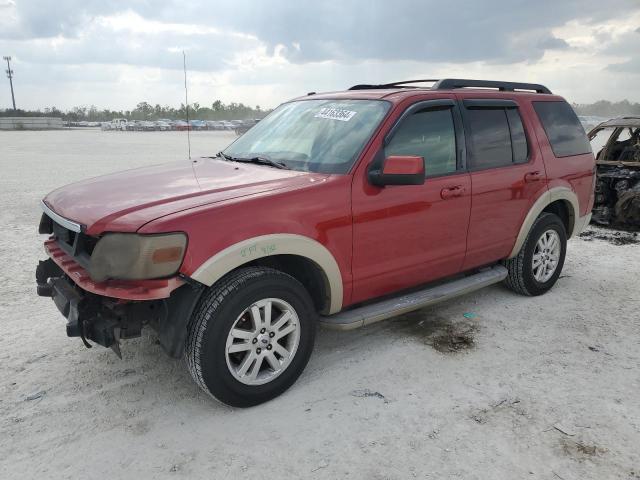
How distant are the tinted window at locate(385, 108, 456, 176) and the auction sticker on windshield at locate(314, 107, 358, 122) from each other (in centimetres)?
40

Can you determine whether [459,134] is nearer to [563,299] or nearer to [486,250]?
[486,250]

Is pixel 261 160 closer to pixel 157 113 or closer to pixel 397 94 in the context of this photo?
pixel 397 94

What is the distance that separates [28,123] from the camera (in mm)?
61938

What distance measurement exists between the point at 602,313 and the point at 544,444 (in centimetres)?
234

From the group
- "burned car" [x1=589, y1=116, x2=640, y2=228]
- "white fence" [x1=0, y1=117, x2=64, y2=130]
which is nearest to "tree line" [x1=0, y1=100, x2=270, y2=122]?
"white fence" [x1=0, y1=117, x2=64, y2=130]

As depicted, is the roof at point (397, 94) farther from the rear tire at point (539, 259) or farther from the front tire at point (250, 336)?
the front tire at point (250, 336)

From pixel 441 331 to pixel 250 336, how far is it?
1.86 m

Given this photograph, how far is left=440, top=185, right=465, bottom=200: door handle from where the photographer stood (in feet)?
12.7

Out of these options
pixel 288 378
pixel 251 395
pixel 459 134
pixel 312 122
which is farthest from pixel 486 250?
pixel 251 395

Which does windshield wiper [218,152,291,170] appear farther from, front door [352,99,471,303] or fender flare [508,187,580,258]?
fender flare [508,187,580,258]

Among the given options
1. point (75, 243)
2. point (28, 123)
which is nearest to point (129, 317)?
point (75, 243)

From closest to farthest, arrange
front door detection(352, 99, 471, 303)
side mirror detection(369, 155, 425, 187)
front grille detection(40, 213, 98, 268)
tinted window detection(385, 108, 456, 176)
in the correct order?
1. front grille detection(40, 213, 98, 268)
2. side mirror detection(369, 155, 425, 187)
3. front door detection(352, 99, 471, 303)
4. tinted window detection(385, 108, 456, 176)

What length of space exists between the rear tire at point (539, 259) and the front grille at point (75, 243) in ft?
11.9

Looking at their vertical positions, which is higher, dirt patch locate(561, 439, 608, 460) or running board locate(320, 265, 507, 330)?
running board locate(320, 265, 507, 330)
